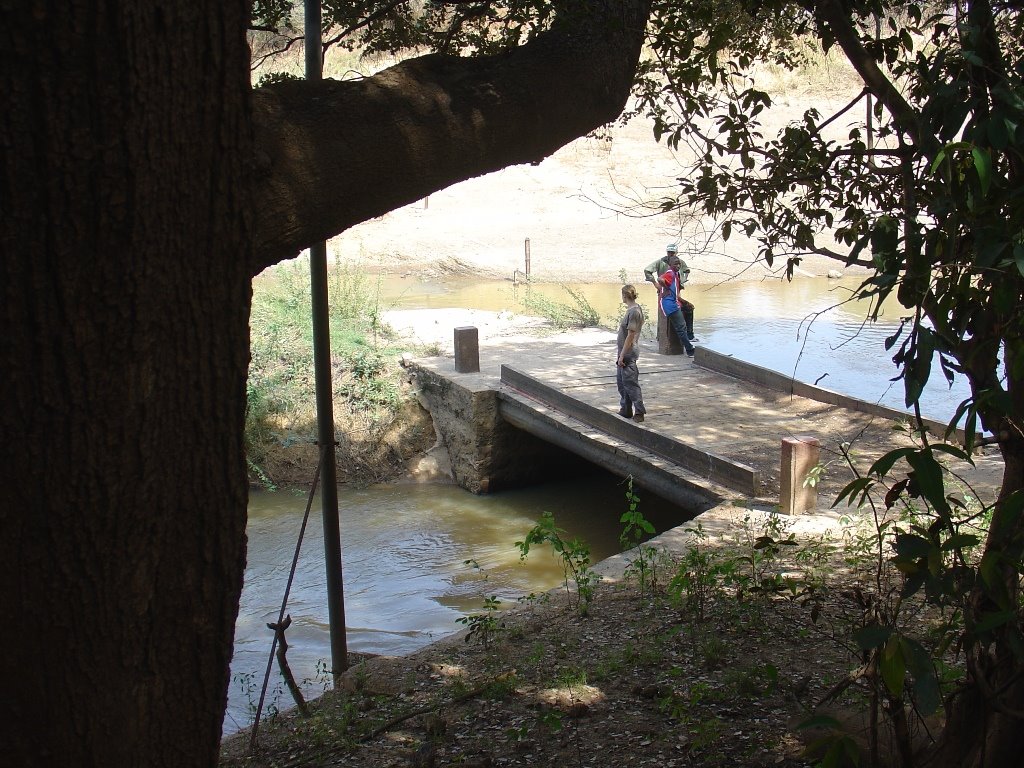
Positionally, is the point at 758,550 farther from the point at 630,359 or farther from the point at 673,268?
Result: the point at 673,268

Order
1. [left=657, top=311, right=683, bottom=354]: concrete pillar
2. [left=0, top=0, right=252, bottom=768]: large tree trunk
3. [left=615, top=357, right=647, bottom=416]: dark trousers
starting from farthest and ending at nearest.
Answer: [left=657, top=311, right=683, bottom=354]: concrete pillar → [left=615, top=357, right=647, bottom=416]: dark trousers → [left=0, top=0, right=252, bottom=768]: large tree trunk

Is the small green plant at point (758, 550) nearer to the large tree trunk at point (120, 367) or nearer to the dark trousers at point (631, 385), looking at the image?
the dark trousers at point (631, 385)

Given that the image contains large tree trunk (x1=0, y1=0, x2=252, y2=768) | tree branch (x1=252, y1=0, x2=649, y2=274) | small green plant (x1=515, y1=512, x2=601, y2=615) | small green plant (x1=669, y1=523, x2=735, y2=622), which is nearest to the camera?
large tree trunk (x1=0, y1=0, x2=252, y2=768)

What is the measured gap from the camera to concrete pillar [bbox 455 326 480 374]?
14758 millimetres

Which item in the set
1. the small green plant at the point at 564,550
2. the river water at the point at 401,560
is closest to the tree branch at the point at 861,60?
the small green plant at the point at 564,550

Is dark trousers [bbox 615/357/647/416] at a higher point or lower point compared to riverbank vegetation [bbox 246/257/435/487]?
higher

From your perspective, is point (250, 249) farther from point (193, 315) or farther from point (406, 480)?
point (406, 480)

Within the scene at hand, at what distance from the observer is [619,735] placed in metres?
4.68

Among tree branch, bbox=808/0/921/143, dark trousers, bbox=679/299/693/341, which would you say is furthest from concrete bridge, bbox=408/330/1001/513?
tree branch, bbox=808/0/921/143

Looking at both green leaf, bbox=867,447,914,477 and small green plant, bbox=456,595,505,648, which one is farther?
small green plant, bbox=456,595,505,648

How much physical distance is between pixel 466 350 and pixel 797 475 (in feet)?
22.8

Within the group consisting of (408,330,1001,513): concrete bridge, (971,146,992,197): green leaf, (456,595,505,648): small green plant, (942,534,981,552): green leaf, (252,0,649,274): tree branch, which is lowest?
(456,595,505,648): small green plant

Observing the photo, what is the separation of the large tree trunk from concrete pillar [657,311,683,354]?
45.7 ft

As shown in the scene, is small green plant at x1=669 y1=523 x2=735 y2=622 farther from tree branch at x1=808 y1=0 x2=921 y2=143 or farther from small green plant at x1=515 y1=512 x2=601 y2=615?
tree branch at x1=808 y1=0 x2=921 y2=143
